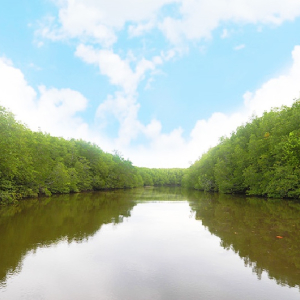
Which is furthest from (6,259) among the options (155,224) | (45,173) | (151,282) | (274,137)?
(274,137)

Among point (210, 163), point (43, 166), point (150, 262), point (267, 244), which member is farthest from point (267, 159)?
point (150, 262)

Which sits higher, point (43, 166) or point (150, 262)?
point (43, 166)

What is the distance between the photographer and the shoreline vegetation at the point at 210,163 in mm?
29469

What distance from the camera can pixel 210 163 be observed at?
73125 millimetres

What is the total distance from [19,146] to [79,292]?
2844 cm

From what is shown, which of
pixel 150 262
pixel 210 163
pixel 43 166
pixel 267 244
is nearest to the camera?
pixel 150 262

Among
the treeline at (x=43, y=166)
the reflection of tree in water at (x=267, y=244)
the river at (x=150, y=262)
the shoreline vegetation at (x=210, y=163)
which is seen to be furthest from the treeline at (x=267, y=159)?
the treeline at (x=43, y=166)

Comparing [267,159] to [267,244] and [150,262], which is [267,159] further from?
[150,262]

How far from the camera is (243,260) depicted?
28.7 feet

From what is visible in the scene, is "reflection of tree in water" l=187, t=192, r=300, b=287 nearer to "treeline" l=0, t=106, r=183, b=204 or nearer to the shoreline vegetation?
the shoreline vegetation

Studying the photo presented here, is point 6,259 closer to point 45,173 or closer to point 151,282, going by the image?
point 151,282

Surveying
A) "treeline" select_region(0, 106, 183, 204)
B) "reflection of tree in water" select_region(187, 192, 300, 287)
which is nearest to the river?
"reflection of tree in water" select_region(187, 192, 300, 287)

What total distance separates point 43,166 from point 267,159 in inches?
1545

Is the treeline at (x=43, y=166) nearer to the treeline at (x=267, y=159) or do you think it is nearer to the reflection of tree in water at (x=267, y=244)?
the reflection of tree in water at (x=267, y=244)
